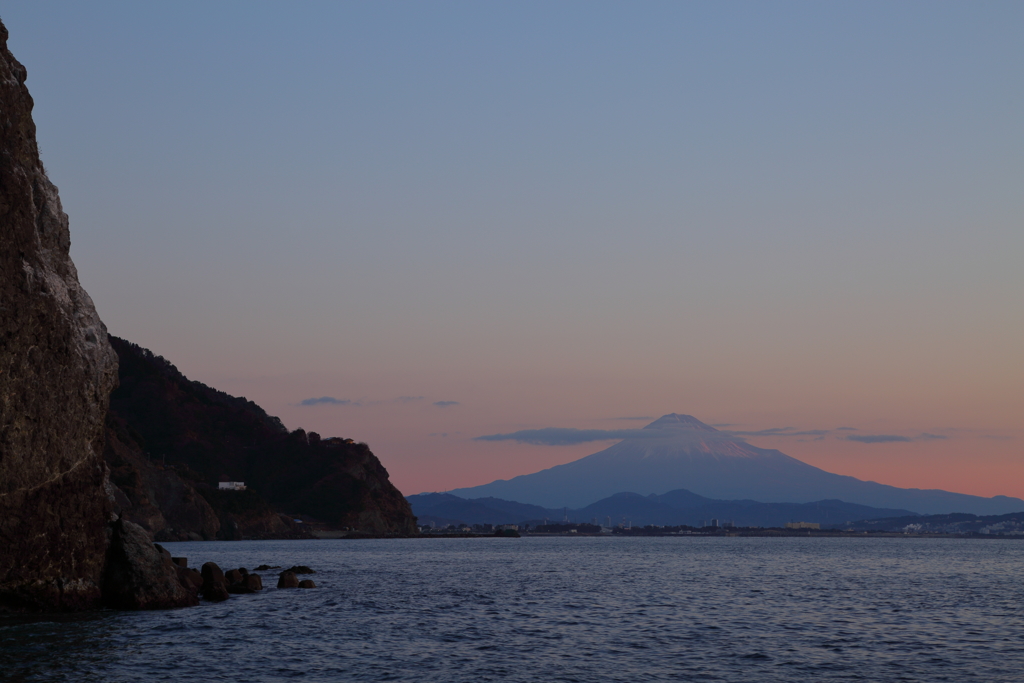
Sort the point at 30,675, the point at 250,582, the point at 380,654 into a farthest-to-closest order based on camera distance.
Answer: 1. the point at 250,582
2. the point at 380,654
3. the point at 30,675

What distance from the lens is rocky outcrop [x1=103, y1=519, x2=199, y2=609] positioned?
4419 centimetres

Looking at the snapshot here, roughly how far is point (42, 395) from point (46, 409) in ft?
2.32

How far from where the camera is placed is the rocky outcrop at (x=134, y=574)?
145 ft

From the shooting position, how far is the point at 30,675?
2716 cm

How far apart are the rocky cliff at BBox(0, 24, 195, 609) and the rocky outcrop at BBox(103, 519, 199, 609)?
7cm

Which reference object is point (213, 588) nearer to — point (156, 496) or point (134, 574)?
point (134, 574)

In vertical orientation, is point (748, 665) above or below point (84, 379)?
below

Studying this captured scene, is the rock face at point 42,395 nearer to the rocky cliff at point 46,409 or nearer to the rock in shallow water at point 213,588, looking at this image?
the rocky cliff at point 46,409

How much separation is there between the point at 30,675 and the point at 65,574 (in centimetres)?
1469

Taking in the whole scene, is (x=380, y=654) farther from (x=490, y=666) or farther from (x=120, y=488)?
(x=120, y=488)

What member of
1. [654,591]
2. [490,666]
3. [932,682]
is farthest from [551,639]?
[654,591]

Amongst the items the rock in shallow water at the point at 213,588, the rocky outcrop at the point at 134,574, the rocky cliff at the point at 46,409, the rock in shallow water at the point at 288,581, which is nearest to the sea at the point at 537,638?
the rock in shallow water at the point at 288,581

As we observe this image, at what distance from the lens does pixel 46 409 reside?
39250 mm

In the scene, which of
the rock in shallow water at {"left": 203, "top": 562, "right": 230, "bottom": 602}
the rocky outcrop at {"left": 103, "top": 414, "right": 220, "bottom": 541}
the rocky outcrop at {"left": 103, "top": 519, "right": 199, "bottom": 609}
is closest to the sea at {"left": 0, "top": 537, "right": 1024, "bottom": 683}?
the rock in shallow water at {"left": 203, "top": 562, "right": 230, "bottom": 602}
